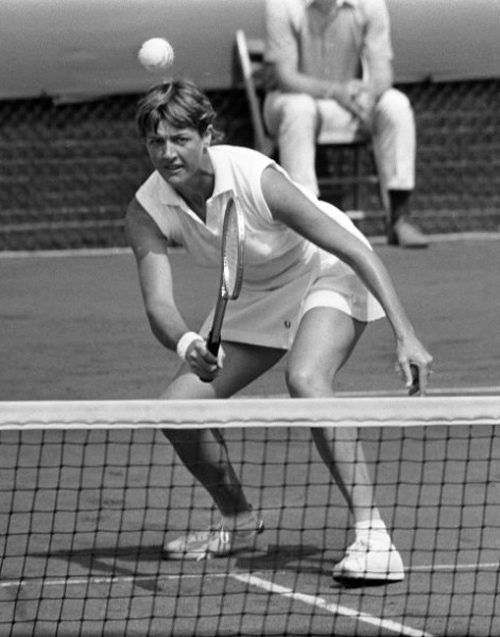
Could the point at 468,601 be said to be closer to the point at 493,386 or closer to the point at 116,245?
the point at 493,386

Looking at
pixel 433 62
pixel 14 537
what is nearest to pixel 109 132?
pixel 433 62

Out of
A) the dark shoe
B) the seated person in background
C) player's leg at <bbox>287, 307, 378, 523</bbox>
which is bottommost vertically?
the dark shoe

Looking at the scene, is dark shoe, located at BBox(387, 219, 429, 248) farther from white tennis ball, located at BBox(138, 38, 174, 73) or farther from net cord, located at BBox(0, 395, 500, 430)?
net cord, located at BBox(0, 395, 500, 430)

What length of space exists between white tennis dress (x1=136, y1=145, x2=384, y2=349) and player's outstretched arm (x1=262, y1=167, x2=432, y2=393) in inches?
2.8

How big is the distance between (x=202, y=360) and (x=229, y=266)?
30cm

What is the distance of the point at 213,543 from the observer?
595 cm

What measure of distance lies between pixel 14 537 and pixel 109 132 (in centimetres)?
677

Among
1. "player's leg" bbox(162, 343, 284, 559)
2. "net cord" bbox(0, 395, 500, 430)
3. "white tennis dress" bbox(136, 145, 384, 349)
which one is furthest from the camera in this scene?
"player's leg" bbox(162, 343, 284, 559)

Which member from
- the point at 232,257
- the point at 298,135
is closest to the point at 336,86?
the point at 298,135

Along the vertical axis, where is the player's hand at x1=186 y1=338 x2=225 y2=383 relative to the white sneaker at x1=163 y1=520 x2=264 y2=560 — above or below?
above

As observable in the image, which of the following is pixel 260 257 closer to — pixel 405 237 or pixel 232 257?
pixel 232 257

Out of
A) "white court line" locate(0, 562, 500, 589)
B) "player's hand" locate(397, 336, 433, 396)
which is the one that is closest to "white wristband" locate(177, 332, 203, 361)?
"player's hand" locate(397, 336, 433, 396)

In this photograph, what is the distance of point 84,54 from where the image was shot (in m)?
12.4

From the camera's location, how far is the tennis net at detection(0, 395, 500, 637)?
16.5 ft
